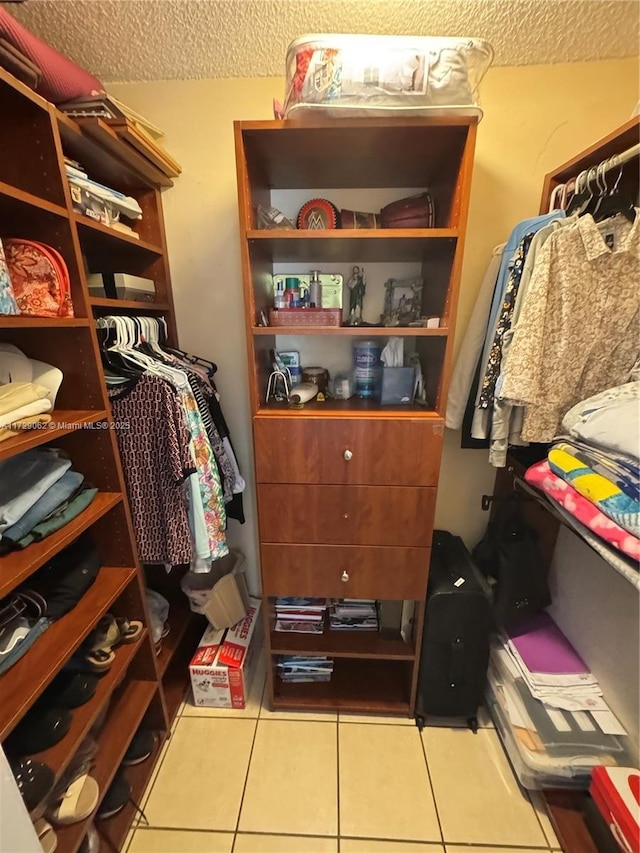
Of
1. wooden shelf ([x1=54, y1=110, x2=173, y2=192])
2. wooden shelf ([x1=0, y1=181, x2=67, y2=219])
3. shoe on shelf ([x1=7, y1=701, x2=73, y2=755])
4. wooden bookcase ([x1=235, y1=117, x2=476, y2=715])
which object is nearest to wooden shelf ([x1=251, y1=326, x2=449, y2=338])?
wooden bookcase ([x1=235, y1=117, x2=476, y2=715])

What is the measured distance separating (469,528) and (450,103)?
154 cm

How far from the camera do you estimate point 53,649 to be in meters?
0.91

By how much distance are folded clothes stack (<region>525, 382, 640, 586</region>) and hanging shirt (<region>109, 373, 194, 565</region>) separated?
103 centimetres

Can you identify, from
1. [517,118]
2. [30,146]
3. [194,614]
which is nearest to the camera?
[30,146]

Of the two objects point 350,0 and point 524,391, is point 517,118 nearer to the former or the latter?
point 350,0

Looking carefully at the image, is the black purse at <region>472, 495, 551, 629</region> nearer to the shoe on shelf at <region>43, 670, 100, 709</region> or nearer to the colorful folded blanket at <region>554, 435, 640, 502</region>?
the colorful folded blanket at <region>554, 435, 640, 502</region>

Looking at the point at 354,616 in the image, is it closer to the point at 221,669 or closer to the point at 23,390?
the point at 221,669

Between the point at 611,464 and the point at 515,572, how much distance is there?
0.69 m

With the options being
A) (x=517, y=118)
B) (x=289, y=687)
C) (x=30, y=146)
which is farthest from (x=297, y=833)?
(x=517, y=118)

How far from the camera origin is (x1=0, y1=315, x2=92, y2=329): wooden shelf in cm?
76

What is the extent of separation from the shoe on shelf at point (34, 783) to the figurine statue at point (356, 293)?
1491mm

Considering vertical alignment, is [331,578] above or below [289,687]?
above

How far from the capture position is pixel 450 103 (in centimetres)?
91

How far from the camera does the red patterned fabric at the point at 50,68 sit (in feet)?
2.69
